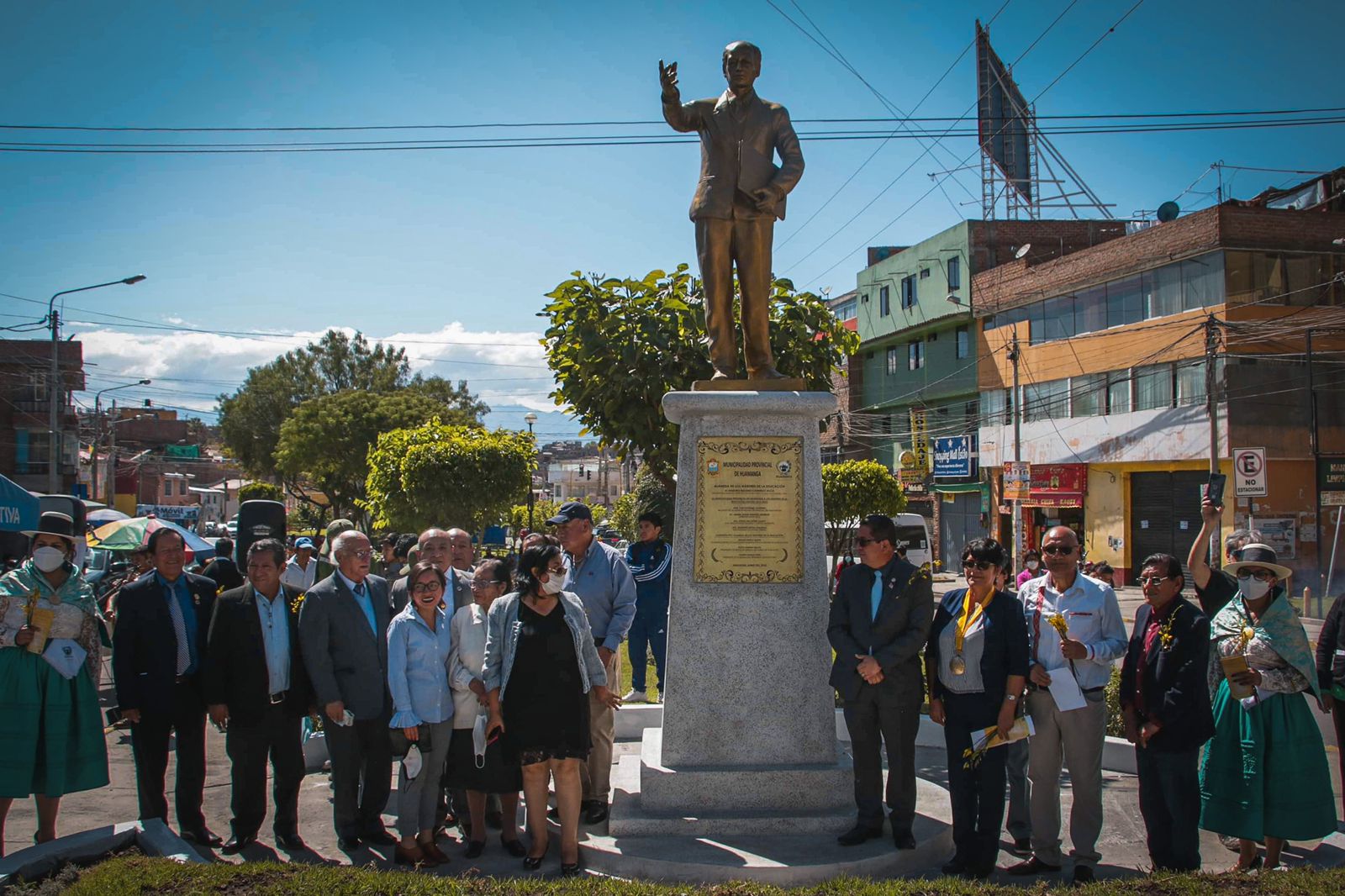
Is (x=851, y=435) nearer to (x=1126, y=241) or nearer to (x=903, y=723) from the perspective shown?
(x=1126, y=241)

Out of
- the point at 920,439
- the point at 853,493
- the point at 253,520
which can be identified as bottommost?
the point at 253,520

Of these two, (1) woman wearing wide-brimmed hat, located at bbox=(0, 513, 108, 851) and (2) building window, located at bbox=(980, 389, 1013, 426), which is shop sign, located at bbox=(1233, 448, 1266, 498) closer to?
(2) building window, located at bbox=(980, 389, 1013, 426)

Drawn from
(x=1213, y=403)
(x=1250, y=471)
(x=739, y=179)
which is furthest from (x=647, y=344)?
(x=1213, y=403)

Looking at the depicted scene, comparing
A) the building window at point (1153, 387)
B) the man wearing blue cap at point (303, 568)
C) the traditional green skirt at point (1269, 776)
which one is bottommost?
the traditional green skirt at point (1269, 776)

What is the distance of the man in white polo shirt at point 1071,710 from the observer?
5301 millimetres

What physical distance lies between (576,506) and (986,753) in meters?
2.88

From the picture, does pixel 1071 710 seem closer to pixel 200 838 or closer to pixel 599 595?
pixel 599 595

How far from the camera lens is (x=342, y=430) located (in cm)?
4272

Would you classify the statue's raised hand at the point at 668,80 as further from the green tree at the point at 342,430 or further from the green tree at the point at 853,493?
the green tree at the point at 342,430

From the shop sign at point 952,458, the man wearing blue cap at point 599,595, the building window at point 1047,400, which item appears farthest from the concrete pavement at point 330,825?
the shop sign at point 952,458

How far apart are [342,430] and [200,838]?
127 ft

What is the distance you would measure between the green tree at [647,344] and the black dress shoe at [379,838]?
405 cm

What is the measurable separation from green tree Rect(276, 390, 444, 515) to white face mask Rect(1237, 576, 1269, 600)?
38.4m

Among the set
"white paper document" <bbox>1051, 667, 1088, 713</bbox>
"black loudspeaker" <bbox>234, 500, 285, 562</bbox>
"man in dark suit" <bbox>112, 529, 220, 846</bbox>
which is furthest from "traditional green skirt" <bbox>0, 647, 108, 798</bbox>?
"black loudspeaker" <bbox>234, 500, 285, 562</bbox>
